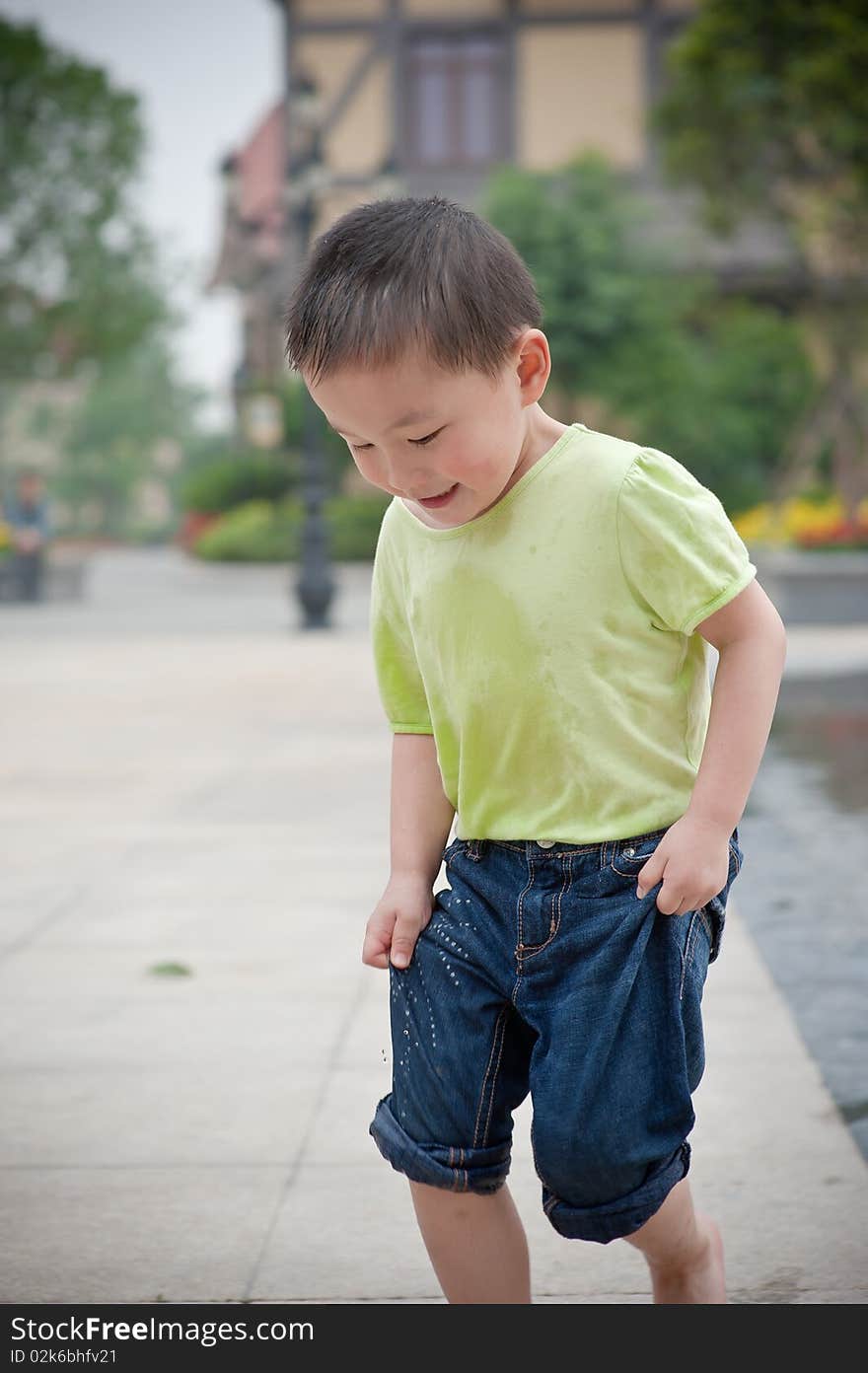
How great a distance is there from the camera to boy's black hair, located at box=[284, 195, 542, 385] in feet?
6.27

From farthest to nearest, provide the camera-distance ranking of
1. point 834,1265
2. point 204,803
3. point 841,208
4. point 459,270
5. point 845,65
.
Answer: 1. point 841,208
2. point 845,65
3. point 204,803
4. point 834,1265
5. point 459,270

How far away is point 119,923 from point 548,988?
321cm

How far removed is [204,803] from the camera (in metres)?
7.26

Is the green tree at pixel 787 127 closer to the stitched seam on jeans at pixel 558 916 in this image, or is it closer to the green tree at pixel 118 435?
the stitched seam on jeans at pixel 558 916

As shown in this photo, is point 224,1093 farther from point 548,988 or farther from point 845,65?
point 845,65

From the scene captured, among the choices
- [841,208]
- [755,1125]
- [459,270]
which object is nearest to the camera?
[459,270]

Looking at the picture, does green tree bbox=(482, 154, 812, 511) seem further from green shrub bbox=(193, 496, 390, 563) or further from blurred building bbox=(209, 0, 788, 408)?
green shrub bbox=(193, 496, 390, 563)

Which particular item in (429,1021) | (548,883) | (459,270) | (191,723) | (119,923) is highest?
(459,270)

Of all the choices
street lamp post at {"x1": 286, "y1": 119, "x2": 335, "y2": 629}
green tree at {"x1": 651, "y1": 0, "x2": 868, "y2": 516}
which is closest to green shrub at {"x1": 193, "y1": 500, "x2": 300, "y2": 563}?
green tree at {"x1": 651, "y1": 0, "x2": 868, "y2": 516}

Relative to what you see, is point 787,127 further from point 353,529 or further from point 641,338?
point 353,529

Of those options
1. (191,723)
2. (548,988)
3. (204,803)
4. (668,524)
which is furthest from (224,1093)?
(191,723)

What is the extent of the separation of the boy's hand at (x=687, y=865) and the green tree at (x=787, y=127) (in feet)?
57.9

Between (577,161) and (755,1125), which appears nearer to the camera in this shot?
(755,1125)

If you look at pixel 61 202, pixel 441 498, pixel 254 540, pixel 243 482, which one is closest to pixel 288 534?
pixel 254 540
